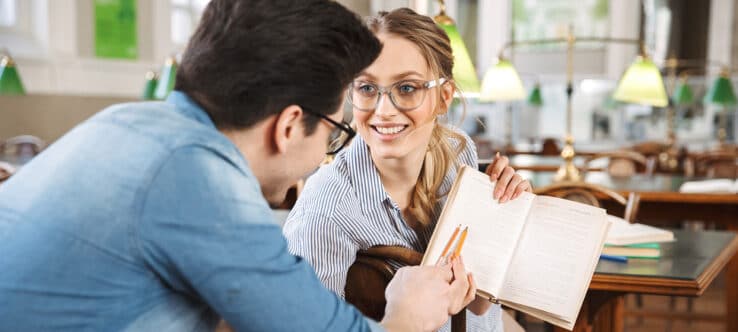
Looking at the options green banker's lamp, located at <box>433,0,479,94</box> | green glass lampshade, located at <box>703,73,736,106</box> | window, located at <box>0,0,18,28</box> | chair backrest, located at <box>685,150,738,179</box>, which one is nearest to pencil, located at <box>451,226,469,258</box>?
green banker's lamp, located at <box>433,0,479,94</box>

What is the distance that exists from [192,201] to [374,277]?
52 centimetres

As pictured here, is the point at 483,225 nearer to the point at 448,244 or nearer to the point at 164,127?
the point at 448,244

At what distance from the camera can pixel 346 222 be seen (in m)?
1.33

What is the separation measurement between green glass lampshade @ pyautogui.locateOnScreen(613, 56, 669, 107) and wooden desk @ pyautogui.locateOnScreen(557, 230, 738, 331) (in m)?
1.50

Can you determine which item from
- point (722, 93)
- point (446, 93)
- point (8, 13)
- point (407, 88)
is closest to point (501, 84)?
point (446, 93)

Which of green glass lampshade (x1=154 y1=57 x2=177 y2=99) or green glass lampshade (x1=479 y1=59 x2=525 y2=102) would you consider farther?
green glass lampshade (x1=154 y1=57 x2=177 y2=99)

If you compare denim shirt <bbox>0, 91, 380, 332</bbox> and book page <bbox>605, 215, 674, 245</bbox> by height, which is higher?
denim shirt <bbox>0, 91, 380, 332</bbox>

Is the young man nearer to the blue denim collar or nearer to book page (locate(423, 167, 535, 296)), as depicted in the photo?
the blue denim collar

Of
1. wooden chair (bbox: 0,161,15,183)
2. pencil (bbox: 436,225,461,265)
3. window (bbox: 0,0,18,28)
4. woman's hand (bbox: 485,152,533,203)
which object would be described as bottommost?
wooden chair (bbox: 0,161,15,183)

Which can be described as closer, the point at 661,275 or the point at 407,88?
the point at 407,88

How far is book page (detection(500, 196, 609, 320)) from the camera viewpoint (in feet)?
4.11

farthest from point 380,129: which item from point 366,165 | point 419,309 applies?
point 419,309

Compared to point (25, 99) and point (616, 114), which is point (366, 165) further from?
point (616, 114)

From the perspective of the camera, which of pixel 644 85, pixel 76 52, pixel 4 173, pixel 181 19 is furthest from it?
pixel 181 19
